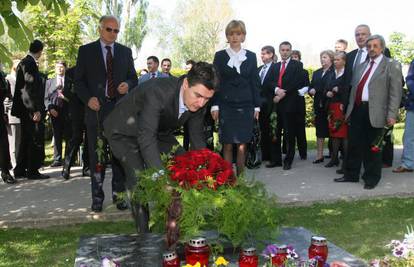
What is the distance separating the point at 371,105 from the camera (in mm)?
7629

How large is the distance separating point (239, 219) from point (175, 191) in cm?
43

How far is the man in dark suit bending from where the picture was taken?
4.06 m

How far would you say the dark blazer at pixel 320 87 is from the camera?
9.88 m

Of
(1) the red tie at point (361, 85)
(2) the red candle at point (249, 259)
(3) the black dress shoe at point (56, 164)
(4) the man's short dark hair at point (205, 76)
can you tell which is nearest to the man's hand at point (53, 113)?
(3) the black dress shoe at point (56, 164)

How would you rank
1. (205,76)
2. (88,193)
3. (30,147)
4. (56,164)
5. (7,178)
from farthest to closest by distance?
(56,164) → (30,147) → (7,178) → (88,193) → (205,76)

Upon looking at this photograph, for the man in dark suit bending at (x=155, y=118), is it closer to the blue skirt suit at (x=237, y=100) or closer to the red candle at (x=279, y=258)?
the red candle at (x=279, y=258)

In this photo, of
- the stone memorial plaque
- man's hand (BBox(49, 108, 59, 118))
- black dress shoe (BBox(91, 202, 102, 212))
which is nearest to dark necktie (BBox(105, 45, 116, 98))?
black dress shoe (BBox(91, 202, 102, 212))

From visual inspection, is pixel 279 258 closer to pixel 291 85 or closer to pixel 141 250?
pixel 141 250

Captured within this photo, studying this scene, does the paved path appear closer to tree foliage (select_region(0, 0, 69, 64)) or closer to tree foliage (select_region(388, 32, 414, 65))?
tree foliage (select_region(0, 0, 69, 64))

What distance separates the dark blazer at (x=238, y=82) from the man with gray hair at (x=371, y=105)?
1.54 m

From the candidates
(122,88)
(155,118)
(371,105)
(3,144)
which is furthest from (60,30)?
(155,118)

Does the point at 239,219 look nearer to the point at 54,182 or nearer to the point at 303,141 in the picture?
the point at 54,182

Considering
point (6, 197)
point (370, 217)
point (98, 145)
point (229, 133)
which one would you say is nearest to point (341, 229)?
point (370, 217)

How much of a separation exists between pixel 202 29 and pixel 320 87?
41.7 m
